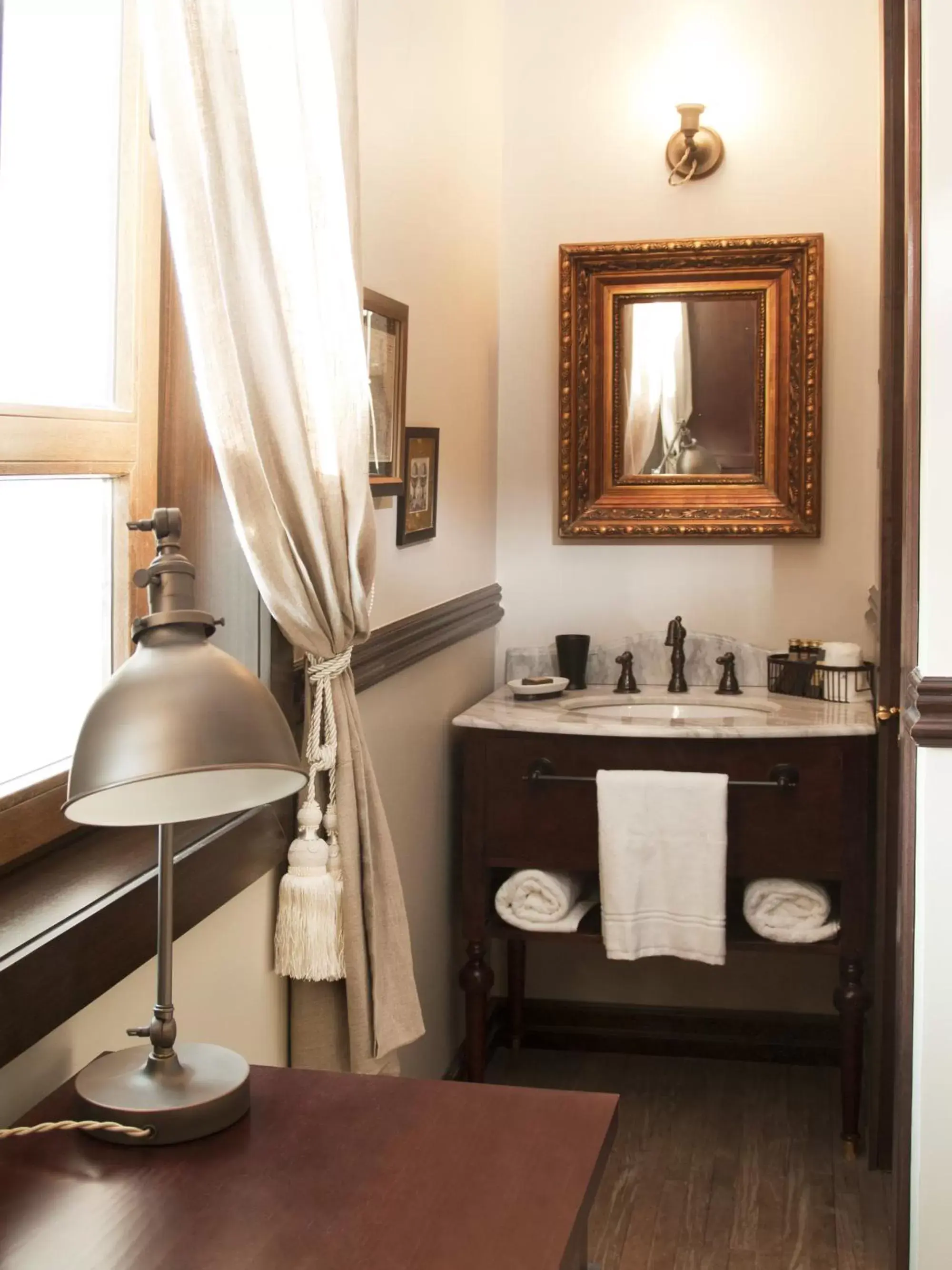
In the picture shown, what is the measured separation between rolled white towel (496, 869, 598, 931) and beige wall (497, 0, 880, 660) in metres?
0.85

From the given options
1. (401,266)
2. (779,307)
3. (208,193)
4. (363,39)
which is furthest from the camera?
(779,307)

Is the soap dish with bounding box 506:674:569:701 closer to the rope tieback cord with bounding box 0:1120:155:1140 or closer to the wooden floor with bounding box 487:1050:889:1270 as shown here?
the wooden floor with bounding box 487:1050:889:1270

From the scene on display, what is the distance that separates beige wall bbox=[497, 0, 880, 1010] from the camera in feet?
11.5

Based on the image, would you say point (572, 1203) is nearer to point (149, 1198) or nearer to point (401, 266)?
point (149, 1198)

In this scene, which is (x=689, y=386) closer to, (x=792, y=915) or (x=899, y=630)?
(x=899, y=630)

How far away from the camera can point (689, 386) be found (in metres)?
3.59

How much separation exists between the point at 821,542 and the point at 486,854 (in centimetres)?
123

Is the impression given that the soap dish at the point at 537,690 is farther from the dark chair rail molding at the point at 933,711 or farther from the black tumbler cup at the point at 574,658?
the dark chair rail molding at the point at 933,711

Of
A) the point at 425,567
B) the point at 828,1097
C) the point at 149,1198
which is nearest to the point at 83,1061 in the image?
the point at 149,1198

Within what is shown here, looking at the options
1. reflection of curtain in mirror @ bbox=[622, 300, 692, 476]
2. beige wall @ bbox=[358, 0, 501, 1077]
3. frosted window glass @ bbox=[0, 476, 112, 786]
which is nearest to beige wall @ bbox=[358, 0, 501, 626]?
beige wall @ bbox=[358, 0, 501, 1077]

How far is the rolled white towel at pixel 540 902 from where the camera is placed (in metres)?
3.03

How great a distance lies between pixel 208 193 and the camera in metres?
1.57

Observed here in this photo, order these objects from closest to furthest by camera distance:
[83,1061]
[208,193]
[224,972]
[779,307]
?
1. [83,1061]
2. [208,193]
3. [224,972]
4. [779,307]

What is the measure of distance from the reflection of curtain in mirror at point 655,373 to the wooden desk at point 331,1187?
8.17ft
